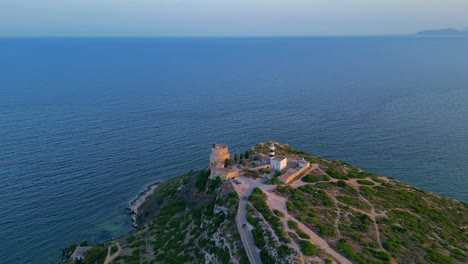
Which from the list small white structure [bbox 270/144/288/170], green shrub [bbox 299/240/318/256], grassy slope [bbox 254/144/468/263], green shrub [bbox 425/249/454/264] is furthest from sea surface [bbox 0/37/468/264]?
green shrub [bbox 299/240/318/256]

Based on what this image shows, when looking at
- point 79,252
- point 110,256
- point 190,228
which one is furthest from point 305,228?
point 79,252

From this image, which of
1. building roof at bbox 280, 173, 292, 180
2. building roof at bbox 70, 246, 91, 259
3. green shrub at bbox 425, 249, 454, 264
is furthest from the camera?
building roof at bbox 280, 173, 292, 180

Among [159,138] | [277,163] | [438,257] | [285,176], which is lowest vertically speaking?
[159,138]

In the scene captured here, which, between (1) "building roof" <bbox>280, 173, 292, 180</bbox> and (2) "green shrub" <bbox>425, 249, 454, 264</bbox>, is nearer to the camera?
(2) "green shrub" <bbox>425, 249, 454, 264</bbox>

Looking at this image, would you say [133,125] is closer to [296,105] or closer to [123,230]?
[123,230]

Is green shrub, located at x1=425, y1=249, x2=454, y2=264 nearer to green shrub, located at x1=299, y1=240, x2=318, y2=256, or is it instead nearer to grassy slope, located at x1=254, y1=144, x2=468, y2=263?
grassy slope, located at x1=254, y1=144, x2=468, y2=263

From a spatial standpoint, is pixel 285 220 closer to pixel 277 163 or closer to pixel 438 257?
pixel 277 163

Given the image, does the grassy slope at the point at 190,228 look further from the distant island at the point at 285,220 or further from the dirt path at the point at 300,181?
the dirt path at the point at 300,181
